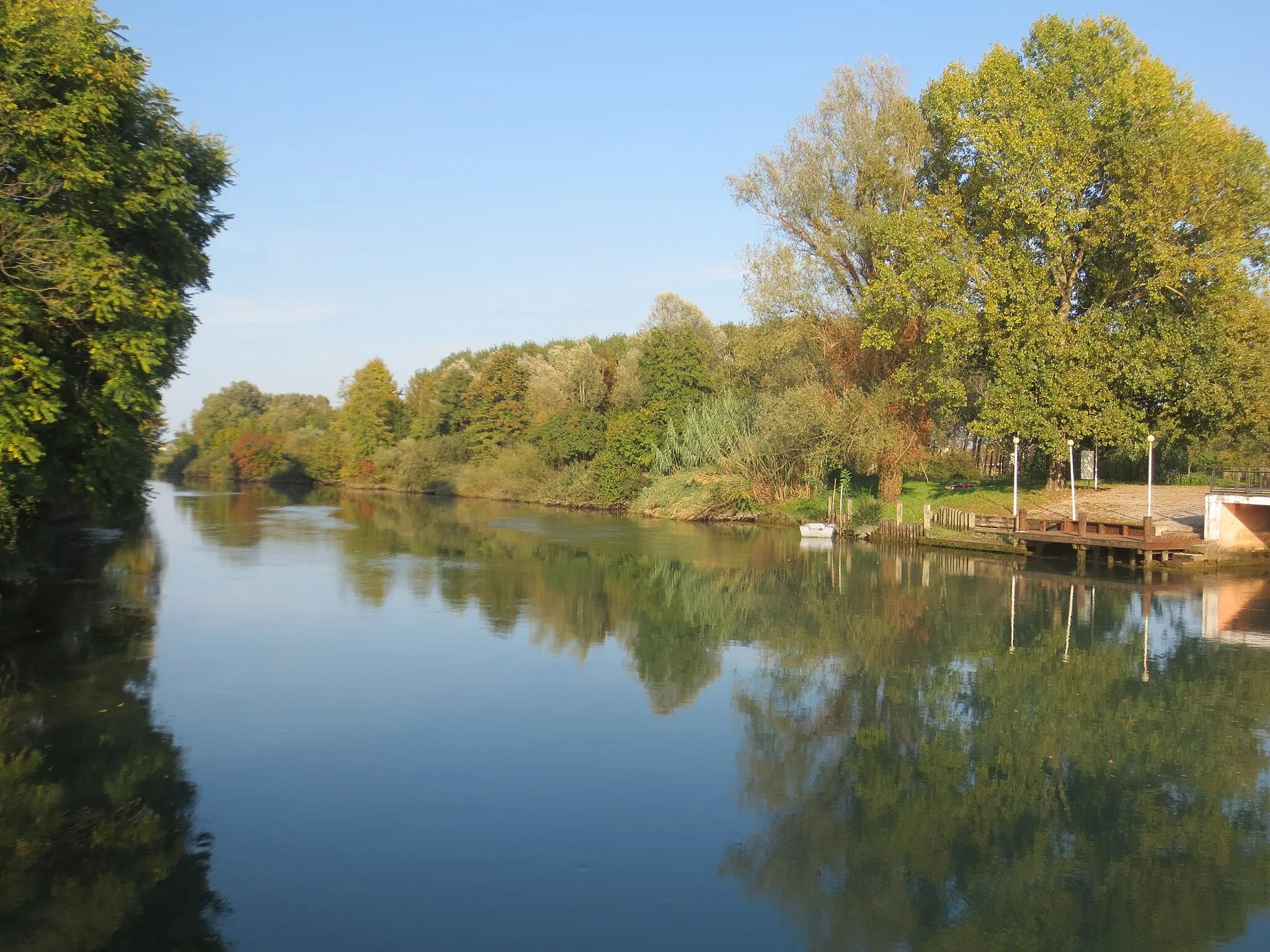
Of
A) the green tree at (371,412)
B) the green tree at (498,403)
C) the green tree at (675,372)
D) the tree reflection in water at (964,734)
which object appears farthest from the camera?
the green tree at (371,412)

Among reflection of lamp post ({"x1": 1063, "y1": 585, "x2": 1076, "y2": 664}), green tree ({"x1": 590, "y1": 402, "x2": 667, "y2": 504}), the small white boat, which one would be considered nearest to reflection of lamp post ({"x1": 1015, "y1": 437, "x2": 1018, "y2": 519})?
reflection of lamp post ({"x1": 1063, "y1": 585, "x2": 1076, "y2": 664})

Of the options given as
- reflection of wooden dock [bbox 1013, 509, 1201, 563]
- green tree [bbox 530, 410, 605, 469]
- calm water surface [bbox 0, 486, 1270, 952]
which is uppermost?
green tree [bbox 530, 410, 605, 469]

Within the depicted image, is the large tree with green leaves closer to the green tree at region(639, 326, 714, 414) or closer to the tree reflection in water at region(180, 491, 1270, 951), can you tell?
the tree reflection in water at region(180, 491, 1270, 951)

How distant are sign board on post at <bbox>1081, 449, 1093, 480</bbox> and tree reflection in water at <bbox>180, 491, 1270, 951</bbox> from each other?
9.60 meters

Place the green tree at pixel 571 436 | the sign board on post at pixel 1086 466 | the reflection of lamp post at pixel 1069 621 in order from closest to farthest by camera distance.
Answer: the reflection of lamp post at pixel 1069 621 < the sign board on post at pixel 1086 466 < the green tree at pixel 571 436

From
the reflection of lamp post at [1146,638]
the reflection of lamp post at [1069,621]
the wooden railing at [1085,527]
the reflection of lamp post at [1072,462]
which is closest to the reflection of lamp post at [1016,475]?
the wooden railing at [1085,527]

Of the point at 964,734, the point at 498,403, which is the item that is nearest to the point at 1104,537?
the point at 964,734

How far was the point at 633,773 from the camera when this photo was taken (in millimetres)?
10516

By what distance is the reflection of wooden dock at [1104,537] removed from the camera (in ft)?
81.8

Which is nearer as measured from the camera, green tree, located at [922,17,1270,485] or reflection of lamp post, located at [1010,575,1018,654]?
reflection of lamp post, located at [1010,575,1018,654]

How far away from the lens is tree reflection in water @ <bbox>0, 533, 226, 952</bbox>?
698 centimetres

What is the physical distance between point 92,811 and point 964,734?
8950 mm

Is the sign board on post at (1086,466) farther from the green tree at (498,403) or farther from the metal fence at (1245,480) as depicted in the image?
the green tree at (498,403)

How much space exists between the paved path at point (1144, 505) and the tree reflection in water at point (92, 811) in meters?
24.9
